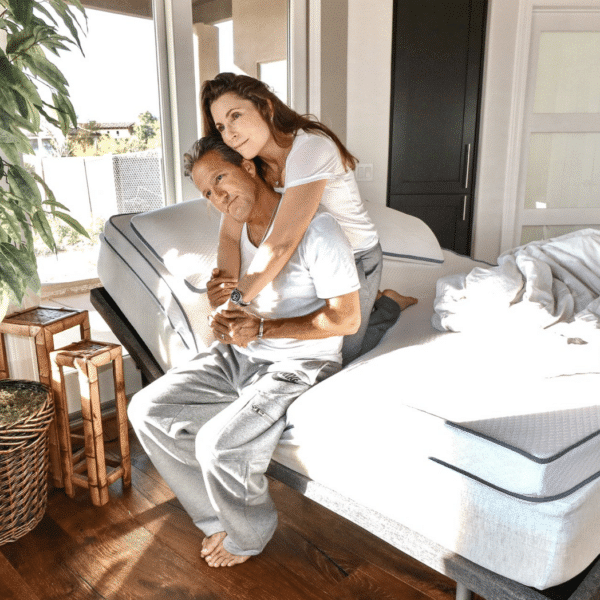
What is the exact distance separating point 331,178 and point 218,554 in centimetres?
99

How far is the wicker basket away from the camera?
57.4 inches

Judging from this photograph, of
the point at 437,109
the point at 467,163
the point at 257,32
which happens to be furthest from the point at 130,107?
the point at 467,163

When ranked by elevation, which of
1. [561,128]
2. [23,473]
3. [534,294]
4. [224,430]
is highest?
[561,128]

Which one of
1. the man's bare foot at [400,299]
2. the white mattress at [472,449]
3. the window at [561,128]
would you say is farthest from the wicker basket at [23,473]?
the window at [561,128]

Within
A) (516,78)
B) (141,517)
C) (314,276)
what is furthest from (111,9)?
(516,78)

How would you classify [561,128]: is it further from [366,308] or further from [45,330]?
[45,330]

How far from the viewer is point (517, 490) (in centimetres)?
101

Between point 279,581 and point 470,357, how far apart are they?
731mm

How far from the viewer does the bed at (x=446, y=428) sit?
1.02 meters

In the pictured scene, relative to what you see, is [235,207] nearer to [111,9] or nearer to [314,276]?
[314,276]

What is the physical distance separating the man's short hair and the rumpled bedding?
2.56 ft

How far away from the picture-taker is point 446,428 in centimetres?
112

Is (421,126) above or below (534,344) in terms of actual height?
above

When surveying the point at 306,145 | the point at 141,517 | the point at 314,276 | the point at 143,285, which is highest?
the point at 306,145
